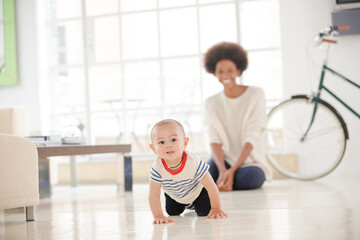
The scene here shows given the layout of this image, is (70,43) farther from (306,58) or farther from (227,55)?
(306,58)

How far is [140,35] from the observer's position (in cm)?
475

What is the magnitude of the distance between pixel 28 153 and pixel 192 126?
267 centimetres

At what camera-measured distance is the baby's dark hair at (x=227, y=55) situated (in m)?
3.46

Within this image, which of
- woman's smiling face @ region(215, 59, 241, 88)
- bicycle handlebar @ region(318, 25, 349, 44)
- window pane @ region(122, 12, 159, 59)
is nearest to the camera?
woman's smiling face @ region(215, 59, 241, 88)

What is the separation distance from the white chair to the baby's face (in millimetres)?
625

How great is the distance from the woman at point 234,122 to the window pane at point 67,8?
6.27 ft

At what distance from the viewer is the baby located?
6.05ft

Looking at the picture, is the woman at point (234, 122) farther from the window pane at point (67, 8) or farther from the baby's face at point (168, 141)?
the window pane at point (67, 8)

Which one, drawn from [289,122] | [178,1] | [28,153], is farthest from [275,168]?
[28,153]

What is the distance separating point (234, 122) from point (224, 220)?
5.33 feet

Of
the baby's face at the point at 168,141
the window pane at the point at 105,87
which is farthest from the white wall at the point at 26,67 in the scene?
the baby's face at the point at 168,141

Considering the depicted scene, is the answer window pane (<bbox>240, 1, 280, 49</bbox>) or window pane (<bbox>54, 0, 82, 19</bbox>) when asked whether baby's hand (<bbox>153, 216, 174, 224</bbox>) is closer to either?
window pane (<bbox>240, 1, 280, 49</bbox>)

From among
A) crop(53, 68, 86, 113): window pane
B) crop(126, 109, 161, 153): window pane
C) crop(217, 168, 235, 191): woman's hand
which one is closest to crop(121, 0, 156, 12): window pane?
crop(53, 68, 86, 113): window pane

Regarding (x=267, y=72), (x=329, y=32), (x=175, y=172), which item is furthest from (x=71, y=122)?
(x=175, y=172)
